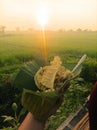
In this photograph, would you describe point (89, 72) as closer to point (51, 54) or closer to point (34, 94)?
point (51, 54)

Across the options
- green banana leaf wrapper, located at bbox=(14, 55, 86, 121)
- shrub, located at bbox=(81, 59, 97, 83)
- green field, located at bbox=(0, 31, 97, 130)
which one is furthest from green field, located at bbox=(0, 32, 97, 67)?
green banana leaf wrapper, located at bbox=(14, 55, 86, 121)

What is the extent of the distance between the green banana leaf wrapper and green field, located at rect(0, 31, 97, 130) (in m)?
0.04

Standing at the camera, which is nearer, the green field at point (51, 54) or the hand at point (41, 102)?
the hand at point (41, 102)

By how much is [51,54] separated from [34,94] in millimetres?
5112

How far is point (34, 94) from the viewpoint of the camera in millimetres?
824

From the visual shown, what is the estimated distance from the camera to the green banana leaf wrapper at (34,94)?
830mm

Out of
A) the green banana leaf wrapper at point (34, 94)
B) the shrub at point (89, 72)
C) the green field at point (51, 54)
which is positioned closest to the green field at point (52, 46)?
the green field at point (51, 54)

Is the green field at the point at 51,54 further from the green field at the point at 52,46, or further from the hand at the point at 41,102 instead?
the hand at the point at 41,102

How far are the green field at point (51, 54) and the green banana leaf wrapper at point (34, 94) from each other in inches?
1.5

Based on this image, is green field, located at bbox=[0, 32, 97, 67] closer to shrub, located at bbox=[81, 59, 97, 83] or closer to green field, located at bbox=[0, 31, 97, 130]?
green field, located at bbox=[0, 31, 97, 130]

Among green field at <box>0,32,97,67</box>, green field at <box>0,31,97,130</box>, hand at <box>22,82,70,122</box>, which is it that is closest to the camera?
hand at <box>22,82,70,122</box>

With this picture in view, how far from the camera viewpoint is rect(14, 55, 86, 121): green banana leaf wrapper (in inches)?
32.7

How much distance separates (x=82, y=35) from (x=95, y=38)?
58 cm

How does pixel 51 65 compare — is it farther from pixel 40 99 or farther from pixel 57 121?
pixel 57 121
